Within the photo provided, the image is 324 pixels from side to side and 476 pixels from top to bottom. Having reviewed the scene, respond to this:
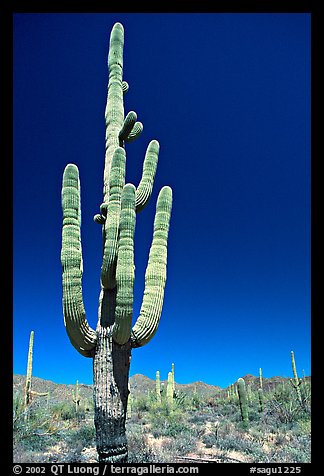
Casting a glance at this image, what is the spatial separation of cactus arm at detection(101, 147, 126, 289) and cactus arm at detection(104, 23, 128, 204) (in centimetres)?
45

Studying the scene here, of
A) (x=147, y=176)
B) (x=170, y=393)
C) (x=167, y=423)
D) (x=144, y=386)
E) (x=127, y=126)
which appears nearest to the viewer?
(x=127, y=126)

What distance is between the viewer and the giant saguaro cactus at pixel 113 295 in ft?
18.5

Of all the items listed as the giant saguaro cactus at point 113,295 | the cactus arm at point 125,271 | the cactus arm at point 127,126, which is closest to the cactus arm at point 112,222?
the giant saguaro cactus at point 113,295

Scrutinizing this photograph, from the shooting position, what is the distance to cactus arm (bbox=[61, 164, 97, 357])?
18.9 feet

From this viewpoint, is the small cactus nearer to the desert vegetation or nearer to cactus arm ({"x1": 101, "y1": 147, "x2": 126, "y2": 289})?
the desert vegetation

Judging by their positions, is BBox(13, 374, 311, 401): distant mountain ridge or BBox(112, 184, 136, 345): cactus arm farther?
BBox(13, 374, 311, 401): distant mountain ridge

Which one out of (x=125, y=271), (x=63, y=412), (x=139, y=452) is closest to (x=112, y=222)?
(x=125, y=271)

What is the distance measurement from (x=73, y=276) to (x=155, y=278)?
4.29 ft

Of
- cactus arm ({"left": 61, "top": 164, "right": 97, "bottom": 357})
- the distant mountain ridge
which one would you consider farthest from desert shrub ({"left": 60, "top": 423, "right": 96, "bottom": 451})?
the distant mountain ridge

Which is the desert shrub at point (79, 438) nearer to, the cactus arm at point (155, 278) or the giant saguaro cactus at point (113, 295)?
the giant saguaro cactus at point (113, 295)

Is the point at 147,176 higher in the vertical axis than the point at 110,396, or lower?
higher

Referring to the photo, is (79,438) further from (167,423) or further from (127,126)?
(127,126)

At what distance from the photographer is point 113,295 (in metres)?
6.16
